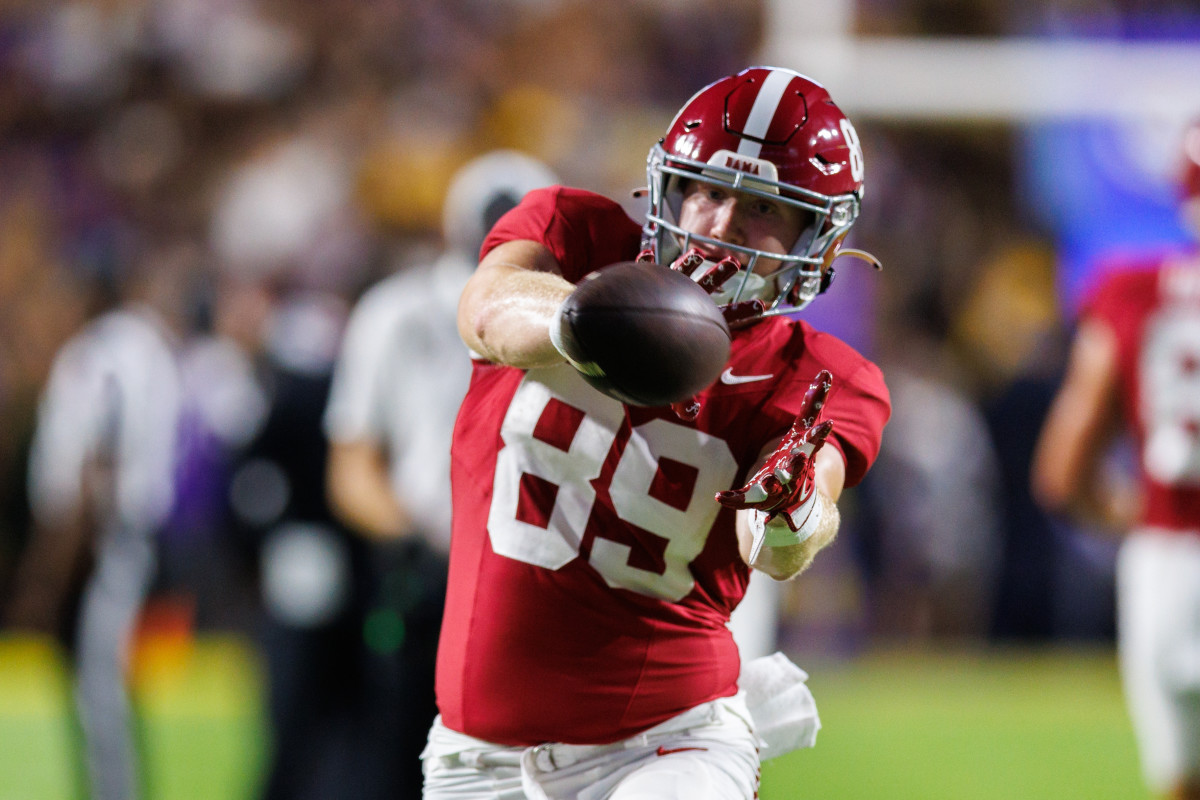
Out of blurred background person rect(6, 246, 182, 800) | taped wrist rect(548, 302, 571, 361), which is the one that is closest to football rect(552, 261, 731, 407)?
taped wrist rect(548, 302, 571, 361)

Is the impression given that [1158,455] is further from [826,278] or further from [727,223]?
[727,223]

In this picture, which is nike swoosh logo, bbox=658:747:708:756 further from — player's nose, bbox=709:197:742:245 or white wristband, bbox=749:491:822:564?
player's nose, bbox=709:197:742:245

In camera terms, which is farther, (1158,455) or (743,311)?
(1158,455)

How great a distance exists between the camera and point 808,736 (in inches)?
95.7

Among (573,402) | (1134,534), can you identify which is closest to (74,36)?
(1134,534)

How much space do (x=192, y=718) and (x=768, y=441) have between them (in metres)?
5.43

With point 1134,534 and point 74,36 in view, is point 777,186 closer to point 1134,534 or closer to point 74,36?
point 1134,534

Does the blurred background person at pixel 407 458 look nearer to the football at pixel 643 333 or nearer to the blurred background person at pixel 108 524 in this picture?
the blurred background person at pixel 108 524

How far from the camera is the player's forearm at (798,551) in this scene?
6.59 ft

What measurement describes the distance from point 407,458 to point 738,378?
7.14ft

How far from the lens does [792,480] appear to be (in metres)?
1.87

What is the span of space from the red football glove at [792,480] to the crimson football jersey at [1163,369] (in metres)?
2.34

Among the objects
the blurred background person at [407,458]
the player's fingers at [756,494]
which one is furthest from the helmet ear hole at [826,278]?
the blurred background person at [407,458]

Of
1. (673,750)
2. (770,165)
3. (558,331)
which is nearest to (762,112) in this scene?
(770,165)
